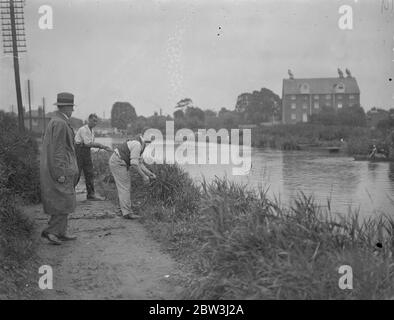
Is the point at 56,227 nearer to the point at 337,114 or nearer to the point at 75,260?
the point at 75,260

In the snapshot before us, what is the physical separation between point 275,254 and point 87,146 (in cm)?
590

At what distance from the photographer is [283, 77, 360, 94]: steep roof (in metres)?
66.1

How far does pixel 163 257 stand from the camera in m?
5.91

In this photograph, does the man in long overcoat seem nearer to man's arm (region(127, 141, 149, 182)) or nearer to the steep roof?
man's arm (region(127, 141, 149, 182))

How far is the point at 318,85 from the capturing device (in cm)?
6894

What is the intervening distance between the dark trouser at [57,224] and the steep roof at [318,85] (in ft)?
211

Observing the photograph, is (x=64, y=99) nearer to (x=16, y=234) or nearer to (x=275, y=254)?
(x=16, y=234)

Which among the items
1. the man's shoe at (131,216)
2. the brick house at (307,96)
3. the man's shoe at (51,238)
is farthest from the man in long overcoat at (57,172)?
the brick house at (307,96)

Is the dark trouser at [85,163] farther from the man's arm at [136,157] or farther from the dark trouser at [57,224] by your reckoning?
the dark trouser at [57,224]

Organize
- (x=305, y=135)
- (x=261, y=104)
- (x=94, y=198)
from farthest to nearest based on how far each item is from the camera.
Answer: (x=261, y=104)
(x=305, y=135)
(x=94, y=198)

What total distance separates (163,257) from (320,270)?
7.63ft

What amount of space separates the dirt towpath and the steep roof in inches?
2488

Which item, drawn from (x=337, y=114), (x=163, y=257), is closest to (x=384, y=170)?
(x=163, y=257)

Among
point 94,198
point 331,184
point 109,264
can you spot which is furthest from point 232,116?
point 109,264
